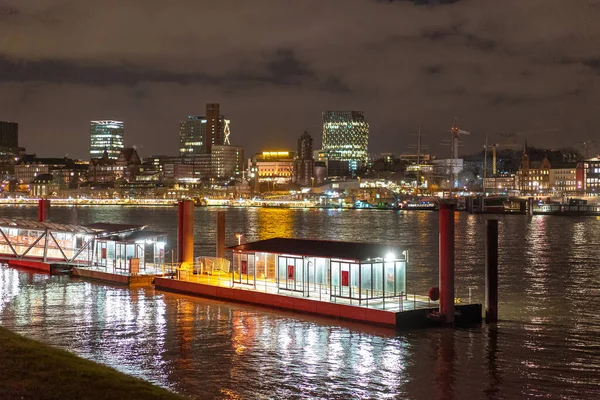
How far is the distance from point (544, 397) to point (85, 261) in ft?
98.2

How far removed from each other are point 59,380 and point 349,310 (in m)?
13.6

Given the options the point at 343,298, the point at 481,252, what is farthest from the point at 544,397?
the point at 481,252

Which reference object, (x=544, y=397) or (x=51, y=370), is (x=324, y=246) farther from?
(x=51, y=370)

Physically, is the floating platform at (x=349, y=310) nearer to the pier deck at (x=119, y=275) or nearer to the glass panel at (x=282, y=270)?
the glass panel at (x=282, y=270)

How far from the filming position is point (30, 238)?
46.6 m

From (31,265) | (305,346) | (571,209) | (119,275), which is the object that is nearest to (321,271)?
(305,346)

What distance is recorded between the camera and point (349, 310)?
87.9ft

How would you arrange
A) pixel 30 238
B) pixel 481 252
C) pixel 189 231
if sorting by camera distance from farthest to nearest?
pixel 481 252
pixel 30 238
pixel 189 231

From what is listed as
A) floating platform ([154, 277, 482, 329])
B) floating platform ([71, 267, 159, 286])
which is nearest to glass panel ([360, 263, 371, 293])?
floating platform ([154, 277, 482, 329])

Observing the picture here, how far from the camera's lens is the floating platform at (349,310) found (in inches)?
1021

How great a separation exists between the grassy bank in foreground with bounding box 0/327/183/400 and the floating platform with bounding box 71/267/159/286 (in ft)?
64.4

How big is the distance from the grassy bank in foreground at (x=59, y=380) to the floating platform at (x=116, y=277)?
19623mm

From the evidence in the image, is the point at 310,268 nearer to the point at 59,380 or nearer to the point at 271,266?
the point at 271,266

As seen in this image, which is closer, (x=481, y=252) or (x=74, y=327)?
(x=74, y=327)
